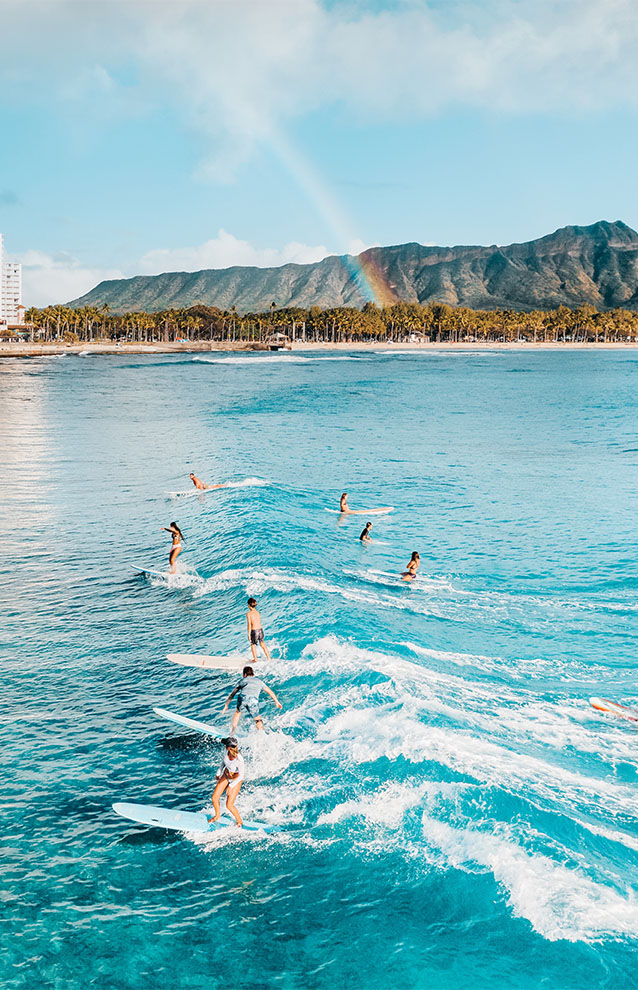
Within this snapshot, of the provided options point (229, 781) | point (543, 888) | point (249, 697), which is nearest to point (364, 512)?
point (249, 697)

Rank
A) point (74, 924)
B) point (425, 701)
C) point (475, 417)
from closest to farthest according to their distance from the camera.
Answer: point (74, 924)
point (425, 701)
point (475, 417)

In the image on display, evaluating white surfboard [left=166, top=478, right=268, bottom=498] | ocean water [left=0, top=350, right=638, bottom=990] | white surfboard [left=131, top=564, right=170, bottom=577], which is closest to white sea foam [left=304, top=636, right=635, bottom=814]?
ocean water [left=0, top=350, right=638, bottom=990]

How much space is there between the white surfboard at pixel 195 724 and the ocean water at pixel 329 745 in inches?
12.4

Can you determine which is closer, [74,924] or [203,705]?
[74,924]

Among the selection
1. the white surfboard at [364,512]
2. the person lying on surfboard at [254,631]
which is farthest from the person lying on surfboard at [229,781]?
the white surfboard at [364,512]

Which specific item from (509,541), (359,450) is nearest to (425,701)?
(509,541)

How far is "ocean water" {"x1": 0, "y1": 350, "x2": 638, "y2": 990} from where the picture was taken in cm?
1077

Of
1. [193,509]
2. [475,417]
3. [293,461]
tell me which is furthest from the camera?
[475,417]

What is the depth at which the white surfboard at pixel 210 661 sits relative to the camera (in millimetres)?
19281

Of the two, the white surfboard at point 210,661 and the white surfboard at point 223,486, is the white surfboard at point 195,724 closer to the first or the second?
the white surfboard at point 210,661

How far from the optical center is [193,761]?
15398 millimetres

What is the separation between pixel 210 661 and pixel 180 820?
656cm

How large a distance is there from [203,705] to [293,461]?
37.8m

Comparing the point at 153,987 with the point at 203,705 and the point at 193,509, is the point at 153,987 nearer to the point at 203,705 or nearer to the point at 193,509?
the point at 203,705
